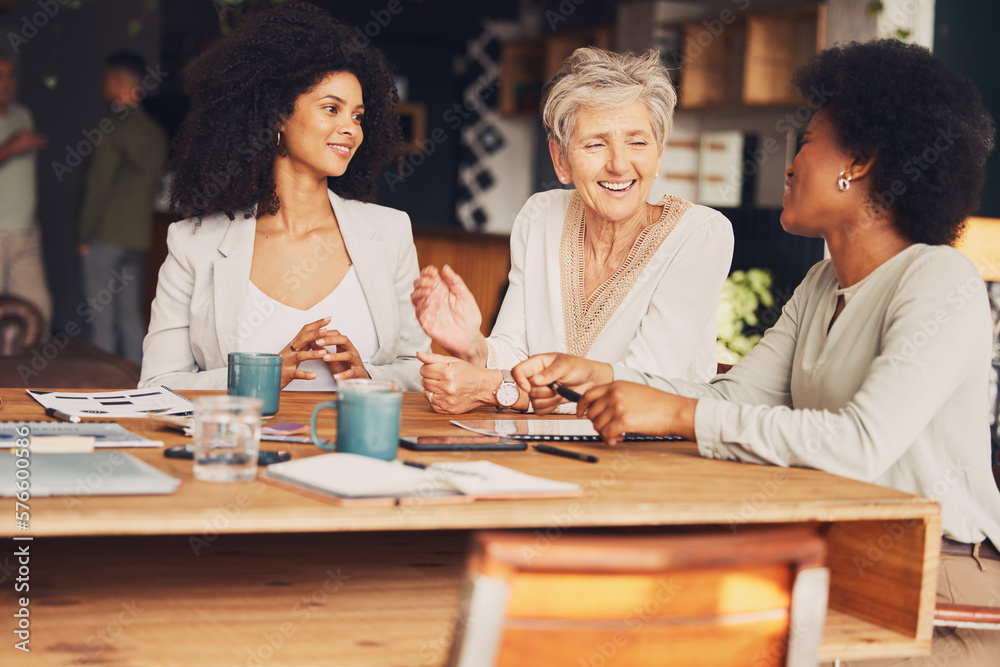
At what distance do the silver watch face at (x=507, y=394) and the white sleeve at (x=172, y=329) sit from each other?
678 mm

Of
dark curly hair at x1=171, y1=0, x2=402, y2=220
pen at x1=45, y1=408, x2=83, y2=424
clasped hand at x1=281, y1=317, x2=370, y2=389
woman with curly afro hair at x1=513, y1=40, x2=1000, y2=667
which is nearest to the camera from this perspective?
woman with curly afro hair at x1=513, y1=40, x2=1000, y2=667

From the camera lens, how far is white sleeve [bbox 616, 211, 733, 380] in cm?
203

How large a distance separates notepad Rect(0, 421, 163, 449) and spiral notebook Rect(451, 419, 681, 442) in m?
0.51

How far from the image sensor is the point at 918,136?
149 centimetres

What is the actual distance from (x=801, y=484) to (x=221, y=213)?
1.60 meters

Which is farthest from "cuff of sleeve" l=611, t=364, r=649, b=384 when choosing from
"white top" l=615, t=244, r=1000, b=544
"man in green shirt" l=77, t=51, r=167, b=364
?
"man in green shirt" l=77, t=51, r=167, b=364

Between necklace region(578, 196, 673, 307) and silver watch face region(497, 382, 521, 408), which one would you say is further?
necklace region(578, 196, 673, 307)

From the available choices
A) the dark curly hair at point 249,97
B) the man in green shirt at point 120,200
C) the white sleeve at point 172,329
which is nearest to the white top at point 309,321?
the white sleeve at point 172,329

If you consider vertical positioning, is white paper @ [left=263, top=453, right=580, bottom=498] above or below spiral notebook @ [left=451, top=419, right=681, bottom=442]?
below

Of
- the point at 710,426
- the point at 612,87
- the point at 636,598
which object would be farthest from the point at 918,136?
the point at 636,598

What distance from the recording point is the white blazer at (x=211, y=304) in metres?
2.18

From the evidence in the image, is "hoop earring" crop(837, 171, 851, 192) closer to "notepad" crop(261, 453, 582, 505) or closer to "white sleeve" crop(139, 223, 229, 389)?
"notepad" crop(261, 453, 582, 505)

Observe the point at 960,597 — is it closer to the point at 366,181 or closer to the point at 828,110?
the point at 828,110

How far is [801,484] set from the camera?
1.24 meters
